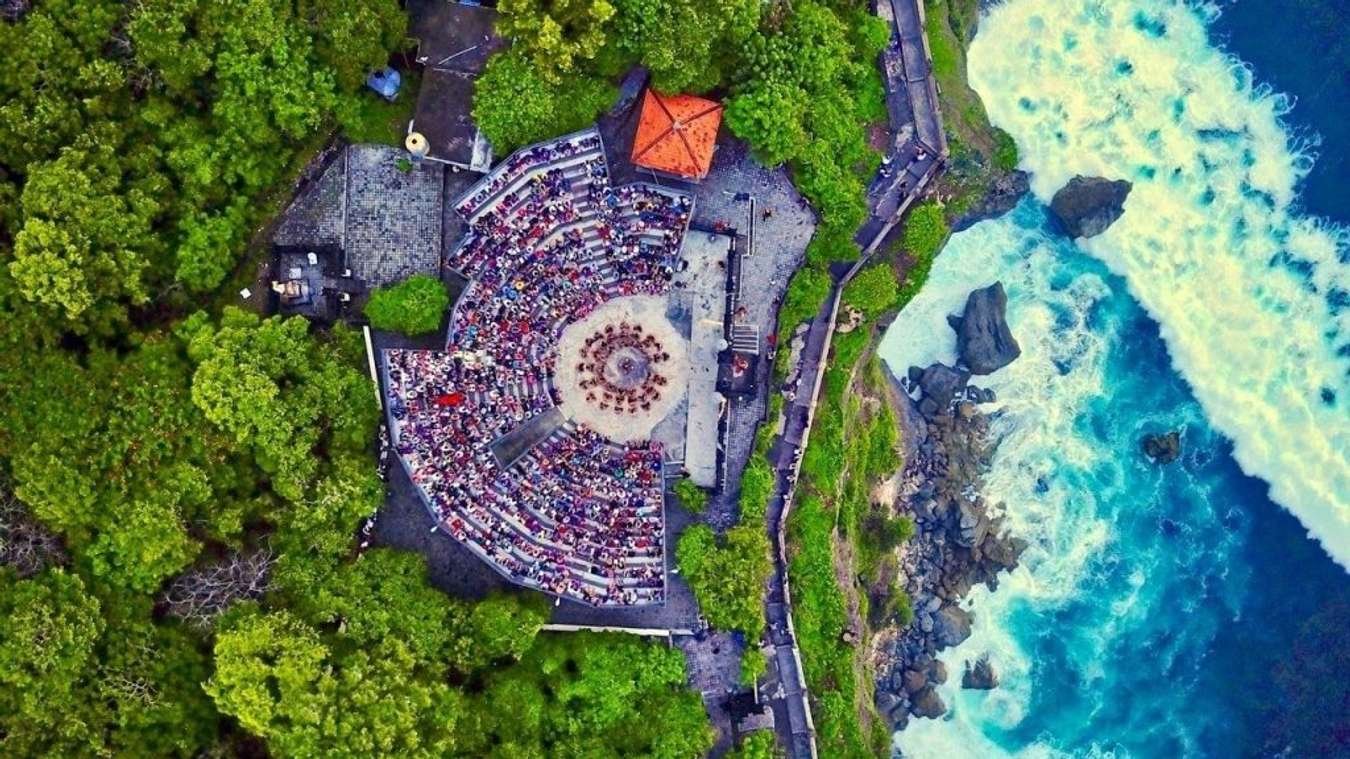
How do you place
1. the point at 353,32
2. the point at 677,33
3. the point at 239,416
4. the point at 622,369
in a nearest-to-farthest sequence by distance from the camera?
the point at 239,416, the point at 353,32, the point at 677,33, the point at 622,369

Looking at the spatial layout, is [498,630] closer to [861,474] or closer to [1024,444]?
[861,474]

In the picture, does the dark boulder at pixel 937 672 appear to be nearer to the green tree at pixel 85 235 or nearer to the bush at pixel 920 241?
the bush at pixel 920 241

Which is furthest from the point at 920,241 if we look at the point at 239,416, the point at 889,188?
the point at 239,416

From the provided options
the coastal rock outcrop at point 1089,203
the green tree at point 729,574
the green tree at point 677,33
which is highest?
the coastal rock outcrop at point 1089,203

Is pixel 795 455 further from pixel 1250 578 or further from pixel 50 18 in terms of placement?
pixel 50 18

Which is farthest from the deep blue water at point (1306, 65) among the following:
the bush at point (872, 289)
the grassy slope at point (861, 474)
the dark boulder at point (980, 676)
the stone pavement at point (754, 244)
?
the dark boulder at point (980, 676)

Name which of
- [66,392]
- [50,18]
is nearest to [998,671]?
[66,392]
